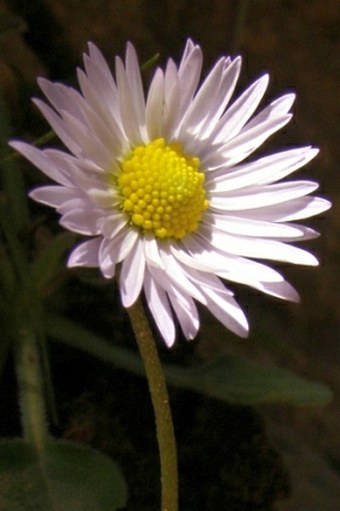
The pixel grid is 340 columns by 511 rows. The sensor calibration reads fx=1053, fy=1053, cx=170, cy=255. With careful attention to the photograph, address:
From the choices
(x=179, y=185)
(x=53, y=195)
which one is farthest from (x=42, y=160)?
(x=179, y=185)

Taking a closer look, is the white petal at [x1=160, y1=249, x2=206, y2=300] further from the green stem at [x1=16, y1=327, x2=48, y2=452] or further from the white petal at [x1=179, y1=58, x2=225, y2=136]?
the green stem at [x1=16, y1=327, x2=48, y2=452]

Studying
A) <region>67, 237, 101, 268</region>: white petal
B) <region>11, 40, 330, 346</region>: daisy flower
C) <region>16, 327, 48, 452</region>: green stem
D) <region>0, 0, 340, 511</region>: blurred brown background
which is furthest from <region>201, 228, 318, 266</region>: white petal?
<region>0, 0, 340, 511</region>: blurred brown background

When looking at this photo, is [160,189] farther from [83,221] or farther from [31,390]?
[31,390]

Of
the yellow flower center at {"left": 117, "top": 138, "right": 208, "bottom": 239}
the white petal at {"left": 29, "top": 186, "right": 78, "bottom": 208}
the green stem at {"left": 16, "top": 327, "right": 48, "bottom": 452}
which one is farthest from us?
the green stem at {"left": 16, "top": 327, "right": 48, "bottom": 452}

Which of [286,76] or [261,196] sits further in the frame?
[286,76]

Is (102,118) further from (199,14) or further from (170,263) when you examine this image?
(199,14)

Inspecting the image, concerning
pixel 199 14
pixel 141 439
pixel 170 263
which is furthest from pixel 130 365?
pixel 199 14
